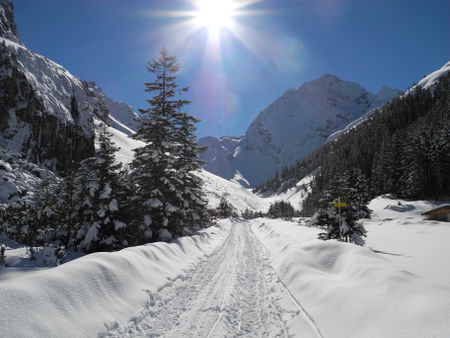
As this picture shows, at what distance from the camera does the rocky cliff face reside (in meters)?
40.8

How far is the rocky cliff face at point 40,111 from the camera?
40.8 meters

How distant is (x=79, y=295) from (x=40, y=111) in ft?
176

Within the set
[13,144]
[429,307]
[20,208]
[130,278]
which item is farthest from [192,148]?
[13,144]

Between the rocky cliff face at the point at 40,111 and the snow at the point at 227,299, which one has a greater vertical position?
the rocky cliff face at the point at 40,111

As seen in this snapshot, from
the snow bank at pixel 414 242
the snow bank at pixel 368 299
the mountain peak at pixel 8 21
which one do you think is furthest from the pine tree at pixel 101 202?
the mountain peak at pixel 8 21

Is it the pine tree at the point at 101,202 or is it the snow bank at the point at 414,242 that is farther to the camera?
the pine tree at the point at 101,202

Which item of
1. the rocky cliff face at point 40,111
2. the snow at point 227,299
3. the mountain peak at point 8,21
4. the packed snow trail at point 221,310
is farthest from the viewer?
the mountain peak at point 8,21

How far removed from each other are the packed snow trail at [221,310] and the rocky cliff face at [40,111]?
31.9 m

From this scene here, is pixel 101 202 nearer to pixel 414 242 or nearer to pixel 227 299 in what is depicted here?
pixel 227 299

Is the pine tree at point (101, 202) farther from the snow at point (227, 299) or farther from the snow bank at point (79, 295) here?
the snow bank at point (79, 295)

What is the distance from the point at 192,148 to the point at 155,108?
15.5 feet

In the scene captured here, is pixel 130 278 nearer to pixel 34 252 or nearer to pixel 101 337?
pixel 101 337

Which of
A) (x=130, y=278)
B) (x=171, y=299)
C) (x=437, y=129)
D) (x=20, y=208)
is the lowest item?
(x=171, y=299)

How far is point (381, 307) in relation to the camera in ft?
15.4
